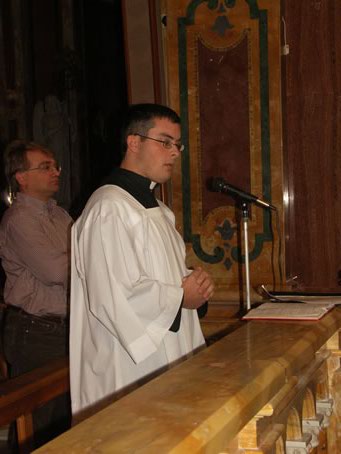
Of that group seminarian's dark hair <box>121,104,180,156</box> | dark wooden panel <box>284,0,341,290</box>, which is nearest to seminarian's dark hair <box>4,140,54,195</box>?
seminarian's dark hair <box>121,104,180,156</box>

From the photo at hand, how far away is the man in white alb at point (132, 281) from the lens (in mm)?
2559

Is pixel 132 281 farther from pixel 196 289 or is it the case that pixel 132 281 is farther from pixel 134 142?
pixel 134 142

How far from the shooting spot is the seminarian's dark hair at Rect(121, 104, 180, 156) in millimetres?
2947

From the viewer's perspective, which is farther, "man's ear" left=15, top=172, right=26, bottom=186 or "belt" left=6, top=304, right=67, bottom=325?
"man's ear" left=15, top=172, right=26, bottom=186

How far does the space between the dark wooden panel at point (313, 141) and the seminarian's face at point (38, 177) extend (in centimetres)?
154

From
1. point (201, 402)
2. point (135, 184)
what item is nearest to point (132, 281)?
point (135, 184)

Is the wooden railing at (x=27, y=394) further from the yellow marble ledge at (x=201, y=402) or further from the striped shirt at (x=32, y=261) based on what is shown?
the yellow marble ledge at (x=201, y=402)

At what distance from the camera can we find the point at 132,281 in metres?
2.61

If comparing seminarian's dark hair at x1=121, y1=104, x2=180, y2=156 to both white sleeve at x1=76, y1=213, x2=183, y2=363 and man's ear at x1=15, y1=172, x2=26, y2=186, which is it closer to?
white sleeve at x1=76, y1=213, x2=183, y2=363

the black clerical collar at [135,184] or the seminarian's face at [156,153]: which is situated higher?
the seminarian's face at [156,153]

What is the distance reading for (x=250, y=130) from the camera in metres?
4.34

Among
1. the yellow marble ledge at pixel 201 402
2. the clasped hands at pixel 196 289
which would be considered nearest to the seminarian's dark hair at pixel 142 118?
the clasped hands at pixel 196 289

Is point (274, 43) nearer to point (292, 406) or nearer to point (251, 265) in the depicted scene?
point (251, 265)

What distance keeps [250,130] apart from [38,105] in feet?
Result: 8.58
